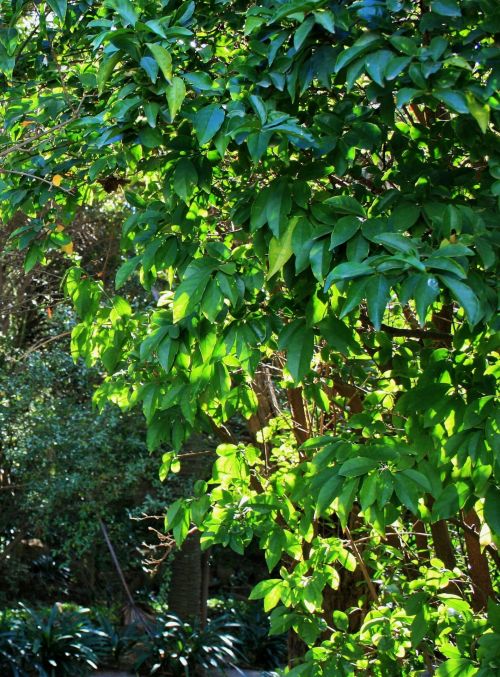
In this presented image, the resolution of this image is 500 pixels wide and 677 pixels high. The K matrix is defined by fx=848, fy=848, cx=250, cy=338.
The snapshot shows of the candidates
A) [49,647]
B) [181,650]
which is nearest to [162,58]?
[49,647]

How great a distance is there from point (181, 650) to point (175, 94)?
885cm

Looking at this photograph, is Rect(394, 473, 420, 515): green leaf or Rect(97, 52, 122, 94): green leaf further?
Rect(97, 52, 122, 94): green leaf

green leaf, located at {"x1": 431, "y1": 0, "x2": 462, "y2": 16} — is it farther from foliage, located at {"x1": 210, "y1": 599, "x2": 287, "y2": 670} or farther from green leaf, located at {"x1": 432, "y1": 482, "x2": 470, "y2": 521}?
foliage, located at {"x1": 210, "y1": 599, "x2": 287, "y2": 670}

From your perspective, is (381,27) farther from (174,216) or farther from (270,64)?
(174,216)

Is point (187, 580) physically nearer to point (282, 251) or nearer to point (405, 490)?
point (405, 490)

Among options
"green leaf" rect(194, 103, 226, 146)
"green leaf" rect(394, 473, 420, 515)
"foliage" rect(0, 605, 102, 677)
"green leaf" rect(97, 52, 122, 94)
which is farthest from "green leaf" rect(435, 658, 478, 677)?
"foliage" rect(0, 605, 102, 677)

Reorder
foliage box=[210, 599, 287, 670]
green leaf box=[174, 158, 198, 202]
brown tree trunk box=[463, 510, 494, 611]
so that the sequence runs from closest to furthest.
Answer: green leaf box=[174, 158, 198, 202] → brown tree trunk box=[463, 510, 494, 611] → foliage box=[210, 599, 287, 670]

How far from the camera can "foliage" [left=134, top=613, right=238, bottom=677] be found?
385 inches

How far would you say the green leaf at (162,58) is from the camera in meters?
2.06

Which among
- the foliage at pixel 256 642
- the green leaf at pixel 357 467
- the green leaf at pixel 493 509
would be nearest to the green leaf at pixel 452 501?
the green leaf at pixel 493 509

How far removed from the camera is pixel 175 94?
6.95 ft

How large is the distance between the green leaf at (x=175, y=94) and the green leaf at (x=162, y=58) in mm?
32

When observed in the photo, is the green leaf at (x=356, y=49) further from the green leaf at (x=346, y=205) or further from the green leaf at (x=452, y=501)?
the green leaf at (x=452, y=501)

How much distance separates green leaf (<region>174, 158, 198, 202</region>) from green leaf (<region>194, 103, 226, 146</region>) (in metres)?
0.22
